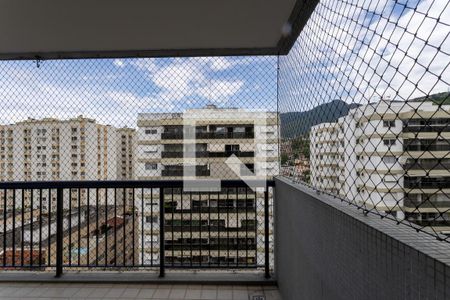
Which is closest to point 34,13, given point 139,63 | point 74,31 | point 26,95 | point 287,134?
point 74,31

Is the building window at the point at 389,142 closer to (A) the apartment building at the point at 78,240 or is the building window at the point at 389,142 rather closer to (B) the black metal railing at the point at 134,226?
(B) the black metal railing at the point at 134,226

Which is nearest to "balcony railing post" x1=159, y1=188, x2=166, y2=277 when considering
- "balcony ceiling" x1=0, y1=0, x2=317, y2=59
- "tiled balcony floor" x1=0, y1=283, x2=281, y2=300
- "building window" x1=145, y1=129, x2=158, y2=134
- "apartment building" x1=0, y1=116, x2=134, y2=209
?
"tiled balcony floor" x1=0, y1=283, x2=281, y2=300

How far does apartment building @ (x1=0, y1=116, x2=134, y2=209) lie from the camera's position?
3.69 m

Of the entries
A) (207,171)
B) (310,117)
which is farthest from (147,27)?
(310,117)

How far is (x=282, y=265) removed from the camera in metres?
3.02

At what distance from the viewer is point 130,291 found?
3137 mm

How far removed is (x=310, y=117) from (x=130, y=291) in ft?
7.81

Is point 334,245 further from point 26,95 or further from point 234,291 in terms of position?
point 26,95

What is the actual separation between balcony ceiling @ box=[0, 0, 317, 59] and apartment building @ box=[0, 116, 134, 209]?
35.1 inches

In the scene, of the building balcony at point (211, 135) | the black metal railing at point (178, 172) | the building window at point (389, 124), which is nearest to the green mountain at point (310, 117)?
the building window at point (389, 124)

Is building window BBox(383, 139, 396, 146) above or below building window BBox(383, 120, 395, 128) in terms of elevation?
below

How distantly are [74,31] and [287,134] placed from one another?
2.28 metres

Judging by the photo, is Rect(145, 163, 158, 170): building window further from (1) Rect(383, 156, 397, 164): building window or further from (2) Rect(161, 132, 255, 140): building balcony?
(1) Rect(383, 156, 397, 164): building window

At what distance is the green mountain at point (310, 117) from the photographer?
171cm
